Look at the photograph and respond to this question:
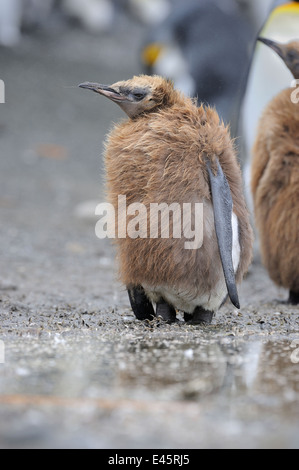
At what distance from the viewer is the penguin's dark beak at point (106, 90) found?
2.69 m

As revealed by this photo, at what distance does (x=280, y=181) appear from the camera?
10.9 feet

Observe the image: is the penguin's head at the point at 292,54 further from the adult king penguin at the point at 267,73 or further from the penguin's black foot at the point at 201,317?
the penguin's black foot at the point at 201,317

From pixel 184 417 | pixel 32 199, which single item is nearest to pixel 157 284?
pixel 184 417

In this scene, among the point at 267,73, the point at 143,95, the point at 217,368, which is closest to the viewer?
the point at 217,368

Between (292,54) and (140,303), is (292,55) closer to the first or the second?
(292,54)

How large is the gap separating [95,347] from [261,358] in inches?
18.0

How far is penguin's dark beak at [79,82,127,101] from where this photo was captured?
269 cm

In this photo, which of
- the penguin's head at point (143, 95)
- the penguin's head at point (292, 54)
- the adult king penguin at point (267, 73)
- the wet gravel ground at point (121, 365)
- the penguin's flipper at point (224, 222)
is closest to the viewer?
the wet gravel ground at point (121, 365)

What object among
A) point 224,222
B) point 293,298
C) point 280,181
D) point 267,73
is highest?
point 267,73

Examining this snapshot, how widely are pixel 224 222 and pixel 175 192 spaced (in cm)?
18

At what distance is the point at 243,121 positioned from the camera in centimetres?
530

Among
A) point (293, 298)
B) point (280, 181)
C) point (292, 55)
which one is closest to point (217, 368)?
point (280, 181)

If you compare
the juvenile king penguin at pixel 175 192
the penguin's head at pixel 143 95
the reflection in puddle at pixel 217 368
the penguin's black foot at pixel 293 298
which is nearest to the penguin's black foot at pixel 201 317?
the juvenile king penguin at pixel 175 192
